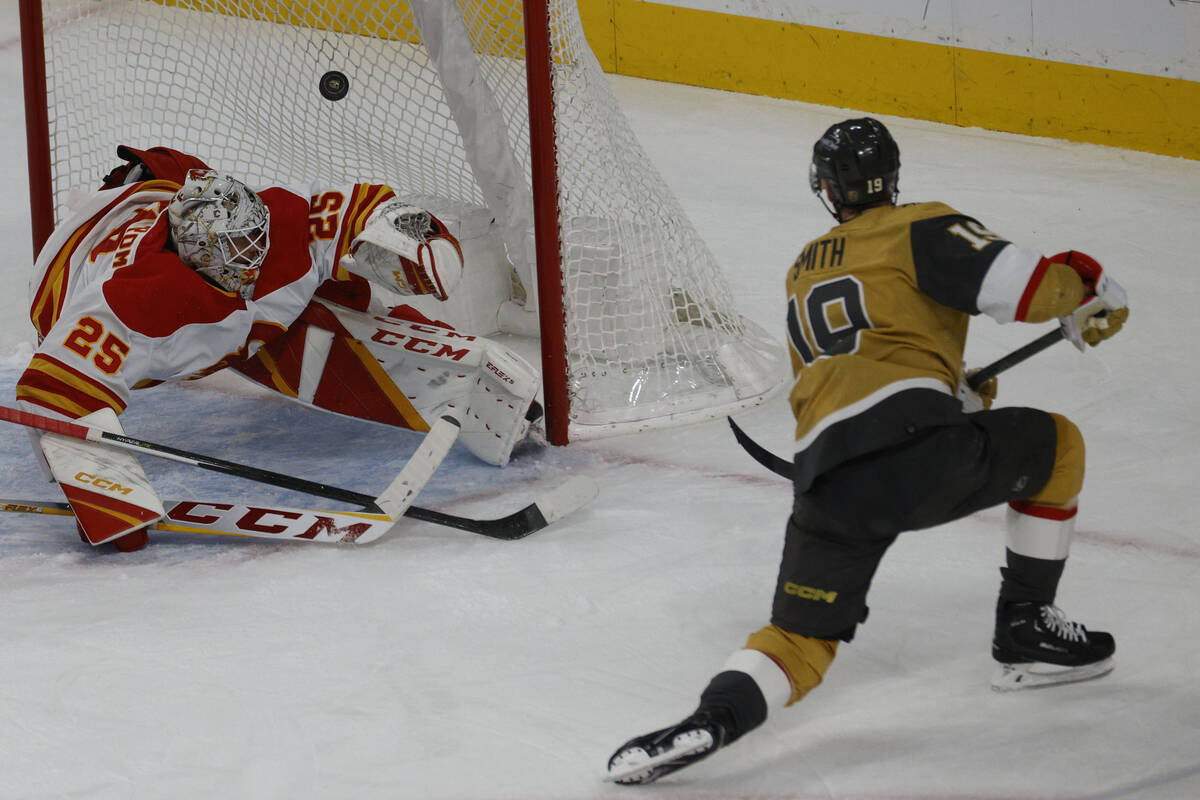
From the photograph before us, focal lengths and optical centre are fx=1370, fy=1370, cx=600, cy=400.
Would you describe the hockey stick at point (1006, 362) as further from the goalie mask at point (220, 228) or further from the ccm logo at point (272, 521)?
the goalie mask at point (220, 228)

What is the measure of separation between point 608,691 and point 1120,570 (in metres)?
0.94

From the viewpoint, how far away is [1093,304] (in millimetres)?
1776

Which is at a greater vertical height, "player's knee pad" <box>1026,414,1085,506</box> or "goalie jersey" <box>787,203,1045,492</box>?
"goalie jersey" <box>787,203,1045,492</box>

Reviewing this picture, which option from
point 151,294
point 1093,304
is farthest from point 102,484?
point 1093,304

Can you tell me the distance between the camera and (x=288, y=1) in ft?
10.7

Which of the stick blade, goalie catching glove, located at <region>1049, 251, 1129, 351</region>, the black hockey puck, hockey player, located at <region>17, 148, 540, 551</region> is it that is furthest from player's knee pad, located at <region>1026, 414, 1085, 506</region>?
the black hockey puck

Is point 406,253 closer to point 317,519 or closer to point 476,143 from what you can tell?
point 317,519

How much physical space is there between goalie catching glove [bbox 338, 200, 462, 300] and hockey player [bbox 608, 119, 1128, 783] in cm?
104

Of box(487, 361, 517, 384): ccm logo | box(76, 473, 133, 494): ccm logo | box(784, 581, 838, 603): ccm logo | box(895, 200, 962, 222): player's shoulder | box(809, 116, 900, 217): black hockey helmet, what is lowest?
box(76, 473, 133, 494): ccm logo

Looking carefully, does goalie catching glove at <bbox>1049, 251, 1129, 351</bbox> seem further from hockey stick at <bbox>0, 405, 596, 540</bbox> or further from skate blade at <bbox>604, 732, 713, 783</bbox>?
hockey stick at <bbox>0, 405, 596, 540</bbox>

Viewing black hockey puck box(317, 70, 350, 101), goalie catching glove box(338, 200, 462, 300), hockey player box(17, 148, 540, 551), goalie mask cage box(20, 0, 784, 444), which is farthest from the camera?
black hockey puck box(317, 70, 350, 101)

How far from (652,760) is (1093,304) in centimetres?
81

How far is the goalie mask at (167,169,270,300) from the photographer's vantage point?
102 inches

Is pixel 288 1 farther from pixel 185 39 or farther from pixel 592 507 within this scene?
pixel 592 507
